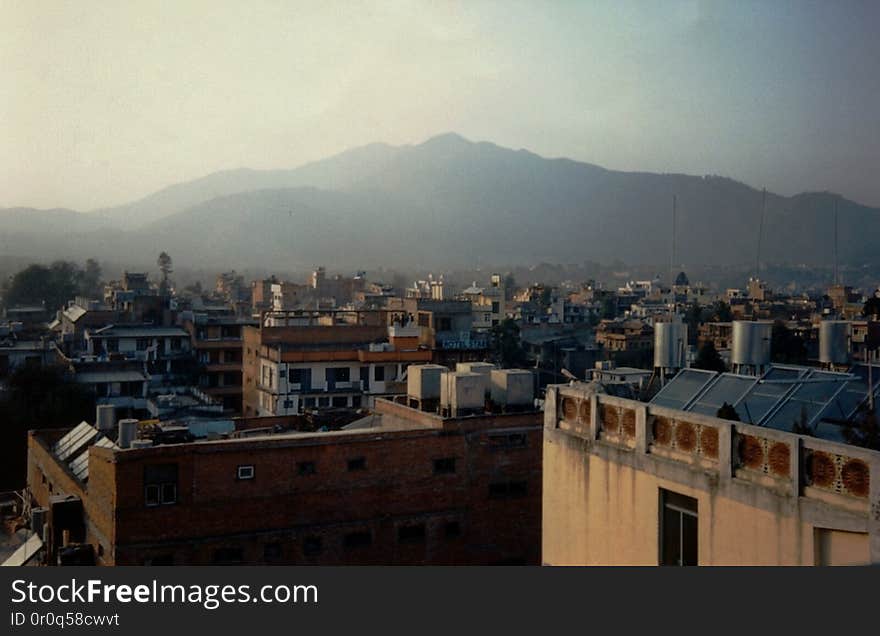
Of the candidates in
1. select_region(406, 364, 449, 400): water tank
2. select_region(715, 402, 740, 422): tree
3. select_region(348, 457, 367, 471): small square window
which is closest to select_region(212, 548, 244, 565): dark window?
select_region(348, 457, 367, 471): small square window

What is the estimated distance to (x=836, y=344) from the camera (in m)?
7.02

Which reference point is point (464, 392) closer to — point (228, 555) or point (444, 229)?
point (228, 555)

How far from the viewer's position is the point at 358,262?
513 ft

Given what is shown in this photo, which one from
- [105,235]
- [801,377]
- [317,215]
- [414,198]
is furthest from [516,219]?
[801,377]

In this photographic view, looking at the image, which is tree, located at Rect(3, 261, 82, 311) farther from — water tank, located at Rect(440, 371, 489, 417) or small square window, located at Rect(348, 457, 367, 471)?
small square window, located at Rect(348, 457, 367, 471)

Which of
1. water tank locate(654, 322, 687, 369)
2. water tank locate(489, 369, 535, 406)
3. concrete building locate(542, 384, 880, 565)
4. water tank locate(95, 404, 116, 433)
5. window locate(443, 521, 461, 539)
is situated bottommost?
window locate(443, 521, 461, 539)

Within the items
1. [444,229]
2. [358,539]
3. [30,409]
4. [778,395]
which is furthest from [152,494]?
[444,229]

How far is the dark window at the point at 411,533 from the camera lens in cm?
1280

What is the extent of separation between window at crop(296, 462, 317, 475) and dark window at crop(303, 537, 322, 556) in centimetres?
92

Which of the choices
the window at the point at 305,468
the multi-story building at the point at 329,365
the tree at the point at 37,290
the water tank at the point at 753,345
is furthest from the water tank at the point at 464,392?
the tree at the point at 37,290

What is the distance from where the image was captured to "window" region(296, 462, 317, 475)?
12.0 m

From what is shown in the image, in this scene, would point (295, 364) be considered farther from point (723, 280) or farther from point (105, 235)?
point (105, 235)

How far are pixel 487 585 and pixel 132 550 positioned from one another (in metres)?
7.89

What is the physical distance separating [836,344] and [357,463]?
23.6 feet
